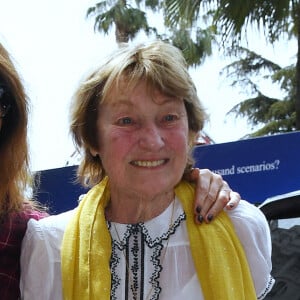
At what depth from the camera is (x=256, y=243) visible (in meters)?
2.04

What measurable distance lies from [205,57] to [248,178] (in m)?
10.5

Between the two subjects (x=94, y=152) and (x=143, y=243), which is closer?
(x=143, y=243)

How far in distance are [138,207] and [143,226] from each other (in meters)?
0.07

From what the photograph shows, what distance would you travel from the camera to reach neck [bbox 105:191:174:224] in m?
2.11

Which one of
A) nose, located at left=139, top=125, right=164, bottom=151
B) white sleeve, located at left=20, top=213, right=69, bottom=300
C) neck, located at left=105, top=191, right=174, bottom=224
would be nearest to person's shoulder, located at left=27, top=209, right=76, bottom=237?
white sleeve, located at left=20, top=213, right=69, bottom=300

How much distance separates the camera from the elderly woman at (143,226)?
77.3 inches

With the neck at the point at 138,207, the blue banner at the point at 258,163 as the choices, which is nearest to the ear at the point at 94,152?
the neck at the point at 138,207

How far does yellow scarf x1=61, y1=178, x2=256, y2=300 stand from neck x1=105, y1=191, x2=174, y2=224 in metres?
0.07

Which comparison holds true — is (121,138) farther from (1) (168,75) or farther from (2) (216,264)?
(2) (216,264)

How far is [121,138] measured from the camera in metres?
2.00

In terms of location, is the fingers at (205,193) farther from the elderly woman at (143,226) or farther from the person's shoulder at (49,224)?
the person's shoulder at (49,224)

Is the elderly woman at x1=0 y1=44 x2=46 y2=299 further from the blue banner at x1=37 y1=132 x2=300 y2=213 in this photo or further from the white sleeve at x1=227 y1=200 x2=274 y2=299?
the blue banner at x1=37 y1=132 x2=300 y2=213

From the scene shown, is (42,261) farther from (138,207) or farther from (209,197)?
(209,197)

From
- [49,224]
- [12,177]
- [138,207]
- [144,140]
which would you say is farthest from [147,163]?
[12,177]
